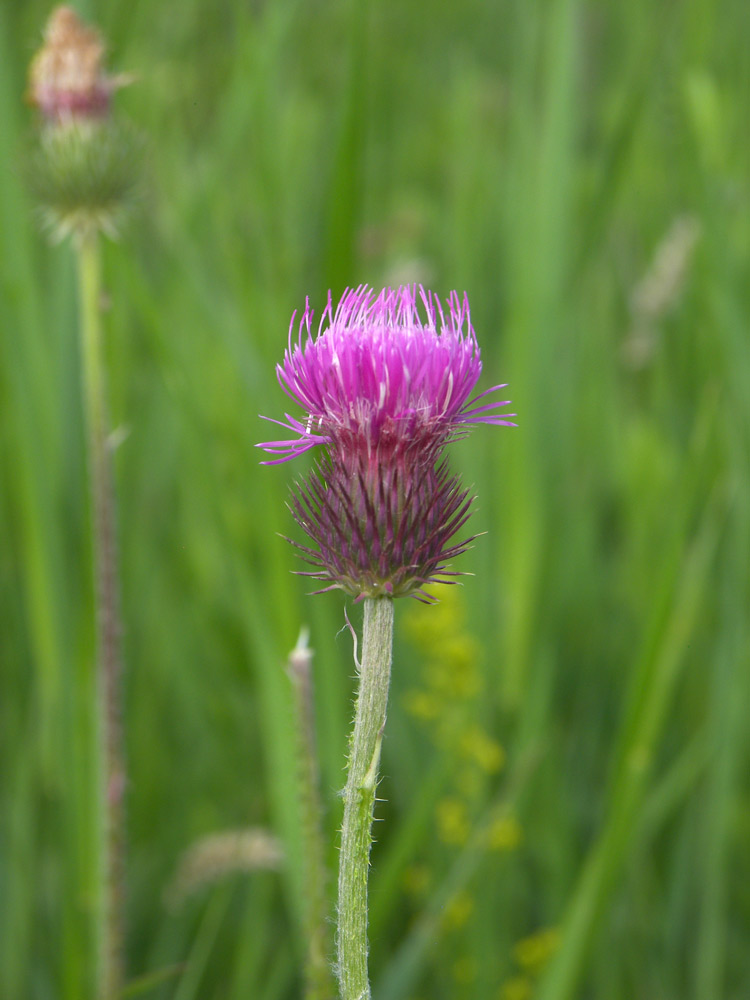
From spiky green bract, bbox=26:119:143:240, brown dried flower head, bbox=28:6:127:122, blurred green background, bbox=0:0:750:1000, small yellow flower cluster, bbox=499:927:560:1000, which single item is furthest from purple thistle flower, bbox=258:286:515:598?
small yellow flower cluster, bbox=499:927:560:1000

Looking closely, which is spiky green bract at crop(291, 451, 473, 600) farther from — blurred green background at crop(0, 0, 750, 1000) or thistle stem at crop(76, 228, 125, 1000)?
thistle stem at crop(76, 228, 125, 1000)

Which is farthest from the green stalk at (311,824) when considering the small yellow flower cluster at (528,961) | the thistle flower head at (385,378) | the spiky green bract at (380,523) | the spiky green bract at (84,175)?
the spiky green bract at (84,175)

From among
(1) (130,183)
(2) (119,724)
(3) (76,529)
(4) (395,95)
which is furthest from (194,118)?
(2) (119,724)

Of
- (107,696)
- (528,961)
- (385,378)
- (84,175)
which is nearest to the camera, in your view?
(385,378)

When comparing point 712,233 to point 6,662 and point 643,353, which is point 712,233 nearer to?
point 643,353

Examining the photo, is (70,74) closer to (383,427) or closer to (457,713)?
(383,427)

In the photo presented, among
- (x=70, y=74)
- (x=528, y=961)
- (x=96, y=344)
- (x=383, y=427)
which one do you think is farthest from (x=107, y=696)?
(x=70, y=74)
